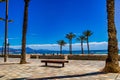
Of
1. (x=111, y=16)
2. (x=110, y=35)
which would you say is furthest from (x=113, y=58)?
(x=111, y=16)

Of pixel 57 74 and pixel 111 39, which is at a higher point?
pixel 111 39

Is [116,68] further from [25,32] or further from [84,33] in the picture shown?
[84,33]

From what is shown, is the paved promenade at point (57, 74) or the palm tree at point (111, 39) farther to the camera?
the palm tree at point (111, 39)

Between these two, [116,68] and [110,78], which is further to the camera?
[116,68]

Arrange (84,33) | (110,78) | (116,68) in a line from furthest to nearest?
(84,33) → (116,68) → (110,78)

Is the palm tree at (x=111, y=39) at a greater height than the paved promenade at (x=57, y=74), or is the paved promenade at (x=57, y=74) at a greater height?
the palm tree at (x=111, y=39)

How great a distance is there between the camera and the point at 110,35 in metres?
16.9

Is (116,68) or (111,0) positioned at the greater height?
(111,0)

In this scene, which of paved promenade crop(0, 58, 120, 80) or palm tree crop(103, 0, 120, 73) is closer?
paved promenade crop(0, 58, 120, 80)

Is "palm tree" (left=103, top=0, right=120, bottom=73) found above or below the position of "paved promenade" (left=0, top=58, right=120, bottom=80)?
above

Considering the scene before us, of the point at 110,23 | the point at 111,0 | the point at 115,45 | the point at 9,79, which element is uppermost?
the point at 111,0

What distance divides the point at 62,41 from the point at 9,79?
369ft

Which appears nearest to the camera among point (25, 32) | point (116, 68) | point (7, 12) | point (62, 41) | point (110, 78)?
point (110, 78)

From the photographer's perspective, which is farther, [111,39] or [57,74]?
[111,39]
